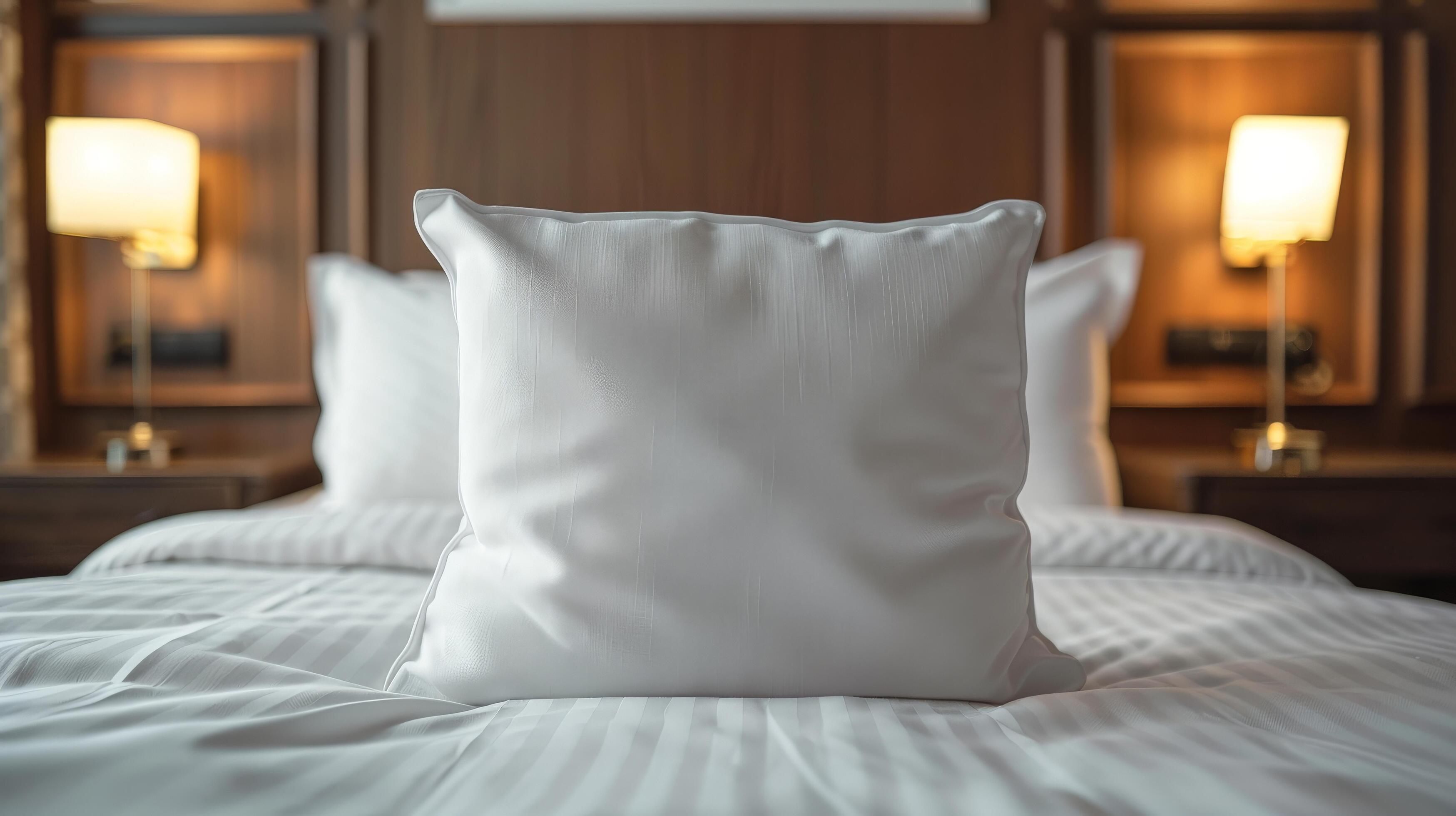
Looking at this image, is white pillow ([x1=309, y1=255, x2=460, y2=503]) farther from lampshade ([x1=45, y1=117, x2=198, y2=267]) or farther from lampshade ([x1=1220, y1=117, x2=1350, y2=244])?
lampshade ([x1=1220, y1=117, x2=1350, y2=244])

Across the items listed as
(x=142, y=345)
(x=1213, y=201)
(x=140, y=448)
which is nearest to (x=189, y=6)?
(x=142, y=345)

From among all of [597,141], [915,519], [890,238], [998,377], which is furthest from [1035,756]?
[597,141]

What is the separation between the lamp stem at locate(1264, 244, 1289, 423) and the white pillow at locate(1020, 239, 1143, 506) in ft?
1.63

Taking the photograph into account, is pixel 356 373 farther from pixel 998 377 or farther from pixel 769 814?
pixel 769 814

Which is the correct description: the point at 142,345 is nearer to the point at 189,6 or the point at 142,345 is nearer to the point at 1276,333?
the point at 189,6

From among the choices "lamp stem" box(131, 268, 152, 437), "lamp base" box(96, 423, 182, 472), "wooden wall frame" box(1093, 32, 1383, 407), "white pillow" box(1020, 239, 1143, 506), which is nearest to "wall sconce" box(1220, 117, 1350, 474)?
"wooden wall frame" box(1093, 32, 1383, 407)

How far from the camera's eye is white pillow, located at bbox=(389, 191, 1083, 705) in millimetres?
637

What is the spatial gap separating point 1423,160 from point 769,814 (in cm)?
247

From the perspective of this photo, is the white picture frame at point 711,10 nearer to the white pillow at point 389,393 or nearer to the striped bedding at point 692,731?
the white pillow at point 389,393

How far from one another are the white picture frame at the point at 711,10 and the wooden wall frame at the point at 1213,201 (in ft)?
1.55

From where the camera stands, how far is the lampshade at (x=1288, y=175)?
1962mm

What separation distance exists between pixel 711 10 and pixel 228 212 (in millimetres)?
1252

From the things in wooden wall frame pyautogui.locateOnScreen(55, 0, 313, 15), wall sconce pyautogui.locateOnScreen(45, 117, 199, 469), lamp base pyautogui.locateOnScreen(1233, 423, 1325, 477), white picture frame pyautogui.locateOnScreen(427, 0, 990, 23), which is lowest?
lamp base pyautogui.locateOnScreen(1233, 423, 1325, 477)

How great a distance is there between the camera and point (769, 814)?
1.57ft
